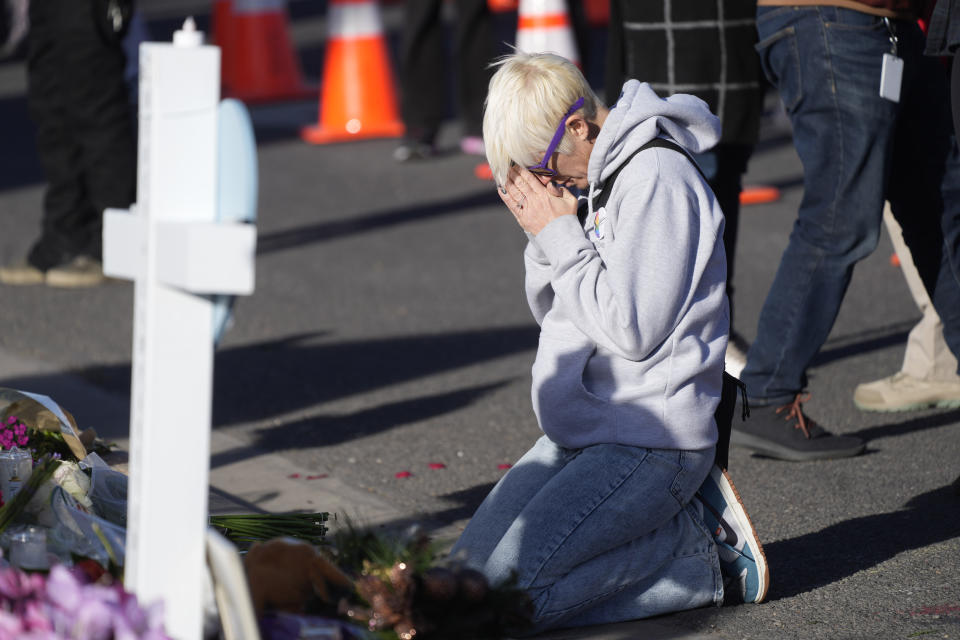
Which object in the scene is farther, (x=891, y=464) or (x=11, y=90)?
(x=11, y=90)

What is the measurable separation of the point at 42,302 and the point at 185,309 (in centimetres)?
426

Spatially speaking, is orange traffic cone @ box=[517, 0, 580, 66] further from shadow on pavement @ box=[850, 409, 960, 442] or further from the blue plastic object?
the blue plastic object

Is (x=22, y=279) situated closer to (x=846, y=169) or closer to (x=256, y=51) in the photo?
(x=846, y=169)

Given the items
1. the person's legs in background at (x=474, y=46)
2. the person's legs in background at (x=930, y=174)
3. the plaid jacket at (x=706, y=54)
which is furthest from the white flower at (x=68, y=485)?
the person's legs in background at (x=474, y=46)

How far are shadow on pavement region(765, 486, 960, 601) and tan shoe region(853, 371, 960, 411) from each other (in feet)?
2.65

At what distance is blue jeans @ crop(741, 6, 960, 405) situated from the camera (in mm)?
3703

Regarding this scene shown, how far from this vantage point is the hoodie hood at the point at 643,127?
9.20 feet

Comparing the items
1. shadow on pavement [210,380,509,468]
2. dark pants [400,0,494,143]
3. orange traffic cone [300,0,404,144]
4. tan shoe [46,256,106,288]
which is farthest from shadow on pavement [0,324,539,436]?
orange traffic cone [300,0,404,144]

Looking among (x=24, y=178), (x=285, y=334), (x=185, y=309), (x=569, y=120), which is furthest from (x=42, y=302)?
(x=185, y=309)

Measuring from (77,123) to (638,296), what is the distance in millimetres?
3977

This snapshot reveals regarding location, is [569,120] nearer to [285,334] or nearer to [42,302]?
[285,334]

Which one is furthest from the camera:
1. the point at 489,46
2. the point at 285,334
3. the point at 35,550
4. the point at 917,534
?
the point at 489,46

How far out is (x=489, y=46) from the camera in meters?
8.45

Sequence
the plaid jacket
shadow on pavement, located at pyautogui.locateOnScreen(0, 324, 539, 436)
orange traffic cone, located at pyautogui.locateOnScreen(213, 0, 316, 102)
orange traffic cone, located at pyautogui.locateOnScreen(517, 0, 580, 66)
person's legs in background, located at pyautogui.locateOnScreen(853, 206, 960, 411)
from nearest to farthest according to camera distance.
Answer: the plaid jacket → person's legs in background, located at pyautogui.locateOnScreen(853, 206, 960, 411) → shadow on pavement, located at pyautogui.locateOnScreen(0, 324, 539, 436) → orange traffic cone, located at pyautogui.locateOnScreen(517, 0, 580, 66) → orange traffic cone, located at pyautogui.locateOnScreen(213, 0, 316, 102)
